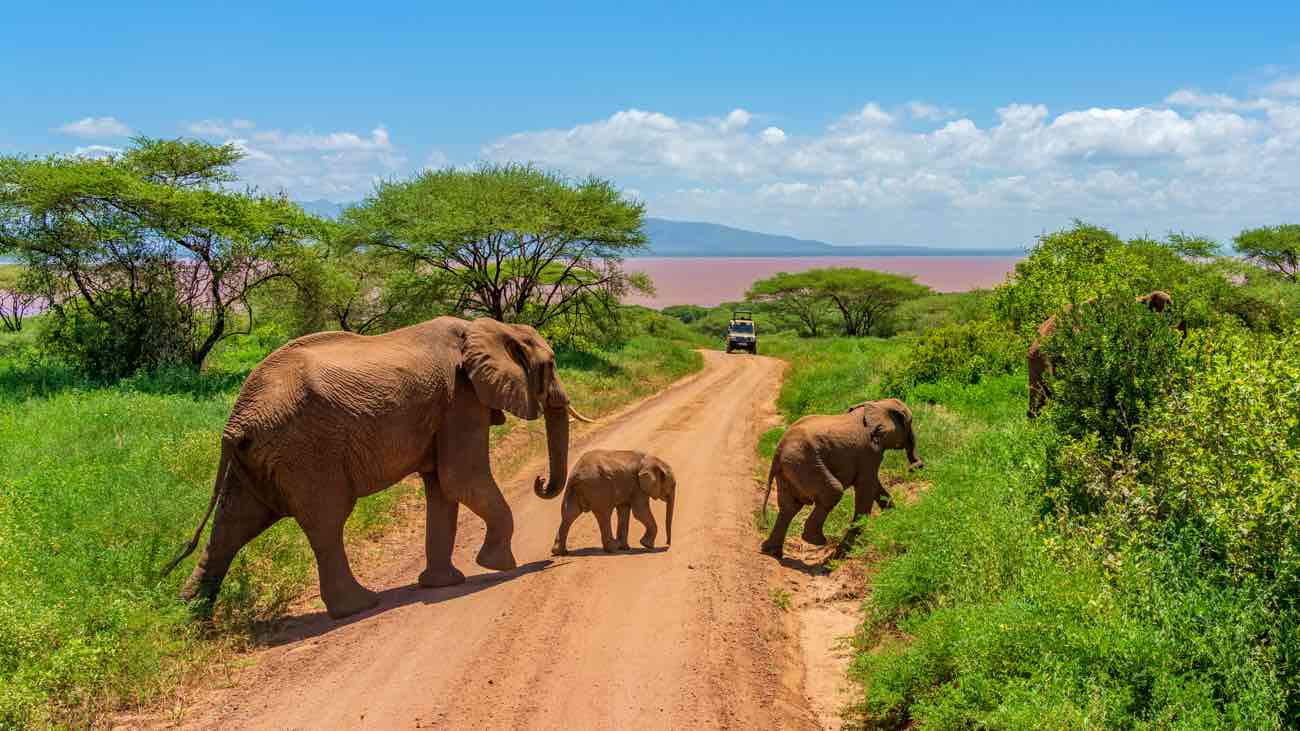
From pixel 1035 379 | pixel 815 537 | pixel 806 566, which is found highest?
pixel 1035 379

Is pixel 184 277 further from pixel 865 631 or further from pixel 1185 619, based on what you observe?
pixel 1185 619

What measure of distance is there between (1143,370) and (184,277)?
22.1 meters

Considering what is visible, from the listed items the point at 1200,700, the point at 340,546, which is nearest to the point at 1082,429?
the point at 1200,700

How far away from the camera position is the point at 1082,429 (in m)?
10.3

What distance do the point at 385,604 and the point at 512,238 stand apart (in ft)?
77.2

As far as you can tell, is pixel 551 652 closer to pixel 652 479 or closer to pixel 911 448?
pixel 652 479

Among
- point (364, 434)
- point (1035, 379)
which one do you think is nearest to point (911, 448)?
point (1035, 379)

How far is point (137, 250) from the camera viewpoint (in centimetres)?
2155

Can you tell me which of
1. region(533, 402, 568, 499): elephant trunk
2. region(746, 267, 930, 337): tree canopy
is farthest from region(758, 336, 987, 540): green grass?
region(746, 267, 930, 337): tree canopy

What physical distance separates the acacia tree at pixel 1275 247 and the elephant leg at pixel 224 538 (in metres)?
50.7

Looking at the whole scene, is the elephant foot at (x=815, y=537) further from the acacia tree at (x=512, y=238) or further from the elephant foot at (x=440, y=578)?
the acacia tree at (x=512, y=238)

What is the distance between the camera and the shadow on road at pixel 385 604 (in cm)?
809

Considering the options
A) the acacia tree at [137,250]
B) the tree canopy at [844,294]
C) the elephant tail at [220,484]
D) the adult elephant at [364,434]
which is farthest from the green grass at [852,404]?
the tree canopy at [844,294]

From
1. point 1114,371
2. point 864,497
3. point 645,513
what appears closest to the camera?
point 1114,371
